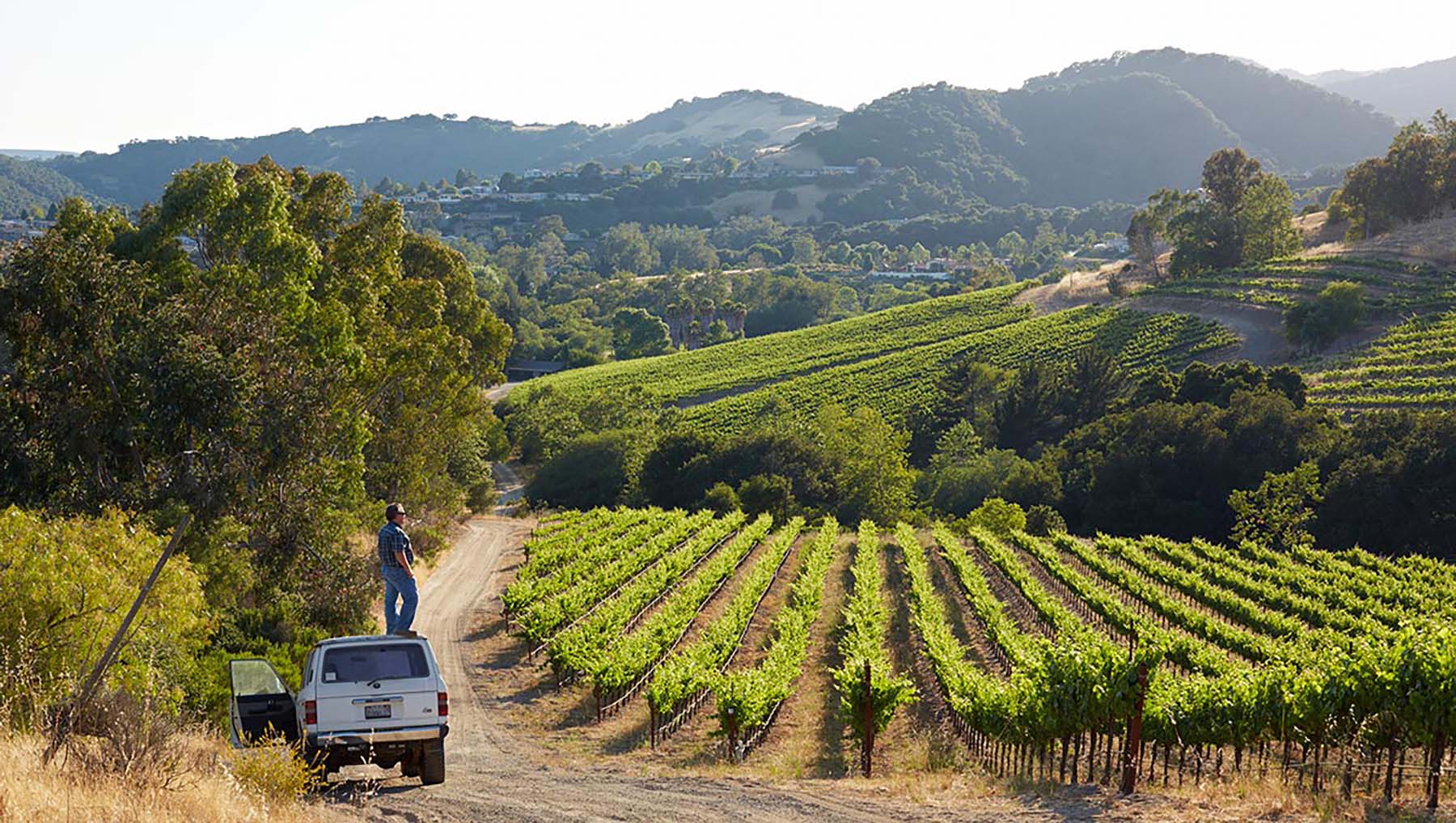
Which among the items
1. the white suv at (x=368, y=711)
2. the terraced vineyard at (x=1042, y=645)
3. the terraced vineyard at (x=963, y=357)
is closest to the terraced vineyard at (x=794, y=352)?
the terraced vineyard at (x=963, y=357)

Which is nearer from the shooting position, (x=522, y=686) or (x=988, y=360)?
(x=522, y=686)

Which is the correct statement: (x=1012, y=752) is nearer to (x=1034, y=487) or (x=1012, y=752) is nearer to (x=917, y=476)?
(x=1034, y=487)

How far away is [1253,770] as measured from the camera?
1514 centimetres

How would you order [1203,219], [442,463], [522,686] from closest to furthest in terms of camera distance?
[522,686] < [442,463] < [1203,219]

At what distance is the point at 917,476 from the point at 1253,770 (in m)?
54.6

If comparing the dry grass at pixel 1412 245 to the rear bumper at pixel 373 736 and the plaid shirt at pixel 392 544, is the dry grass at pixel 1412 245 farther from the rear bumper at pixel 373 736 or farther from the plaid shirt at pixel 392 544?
the rear bumper at pixel 373 736

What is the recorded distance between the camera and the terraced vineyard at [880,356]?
89562 mm

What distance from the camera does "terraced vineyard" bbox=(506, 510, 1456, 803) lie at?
45.3 feet

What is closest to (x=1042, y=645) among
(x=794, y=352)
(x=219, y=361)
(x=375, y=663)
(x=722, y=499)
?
(x=375, y=663)

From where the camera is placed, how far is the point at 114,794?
9.12 metres

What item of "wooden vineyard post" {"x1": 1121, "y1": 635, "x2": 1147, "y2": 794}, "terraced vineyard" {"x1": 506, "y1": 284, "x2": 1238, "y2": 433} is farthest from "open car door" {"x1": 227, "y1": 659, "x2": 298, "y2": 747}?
"terraced vineyard" {"x1": 506, "y1": 284, "x2": 1238, "y2": 433}

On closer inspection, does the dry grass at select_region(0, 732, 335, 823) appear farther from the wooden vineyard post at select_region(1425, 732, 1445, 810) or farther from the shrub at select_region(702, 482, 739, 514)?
the shrub at select_region(702, 482, 739, 514)

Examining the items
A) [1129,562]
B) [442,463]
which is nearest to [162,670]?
[442,463]

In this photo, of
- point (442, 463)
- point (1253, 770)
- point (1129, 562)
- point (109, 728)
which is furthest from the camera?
point (442, 463)
